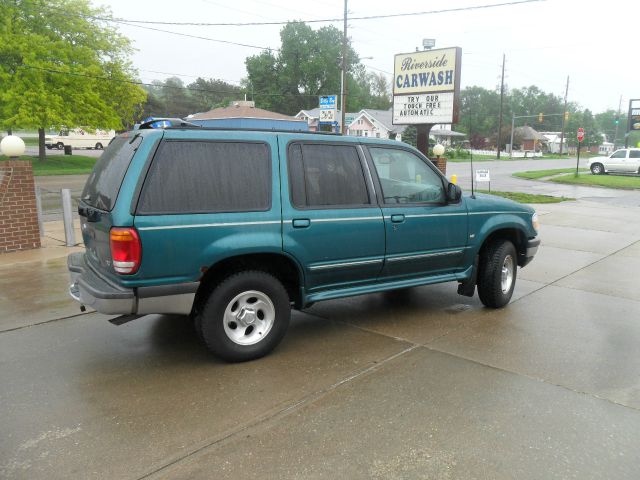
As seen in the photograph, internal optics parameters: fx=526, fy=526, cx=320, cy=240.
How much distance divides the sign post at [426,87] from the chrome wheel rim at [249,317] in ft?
34.3

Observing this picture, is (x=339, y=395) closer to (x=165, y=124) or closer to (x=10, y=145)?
(x=165, y=124)

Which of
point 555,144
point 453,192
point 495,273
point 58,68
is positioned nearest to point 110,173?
point 453,192

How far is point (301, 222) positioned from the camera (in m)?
4.25

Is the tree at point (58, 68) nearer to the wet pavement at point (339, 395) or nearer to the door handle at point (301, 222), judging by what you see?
the wet pavement at point (339, 395)

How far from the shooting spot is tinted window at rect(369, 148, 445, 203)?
4875 mm

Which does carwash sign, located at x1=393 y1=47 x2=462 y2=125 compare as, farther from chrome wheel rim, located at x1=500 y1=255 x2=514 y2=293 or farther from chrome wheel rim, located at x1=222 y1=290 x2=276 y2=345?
chrome wheel rim, located at x1=222 y1=290 x2=276 y2=345

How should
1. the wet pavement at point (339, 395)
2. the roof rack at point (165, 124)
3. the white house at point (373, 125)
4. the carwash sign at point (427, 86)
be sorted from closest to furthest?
the wet pavement at point (339, 395), the roof rack at point (165, 124), the carwash sign at point (427, 86), the white house at point (373, 125)

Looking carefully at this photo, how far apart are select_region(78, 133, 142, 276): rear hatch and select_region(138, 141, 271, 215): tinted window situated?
24 centimetres

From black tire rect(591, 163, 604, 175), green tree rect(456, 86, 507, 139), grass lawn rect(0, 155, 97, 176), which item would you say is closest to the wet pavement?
grass lawn rect(0, 155, 97, 176)

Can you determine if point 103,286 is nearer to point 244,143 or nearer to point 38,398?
point 38,398

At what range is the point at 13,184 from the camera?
807 centimetres

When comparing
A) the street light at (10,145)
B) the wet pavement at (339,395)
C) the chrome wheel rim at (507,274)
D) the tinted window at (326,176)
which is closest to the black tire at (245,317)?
the wet pavement at (339,395)

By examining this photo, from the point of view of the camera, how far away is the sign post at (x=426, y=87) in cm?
1338

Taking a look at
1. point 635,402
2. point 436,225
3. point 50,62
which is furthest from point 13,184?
point 50,62
